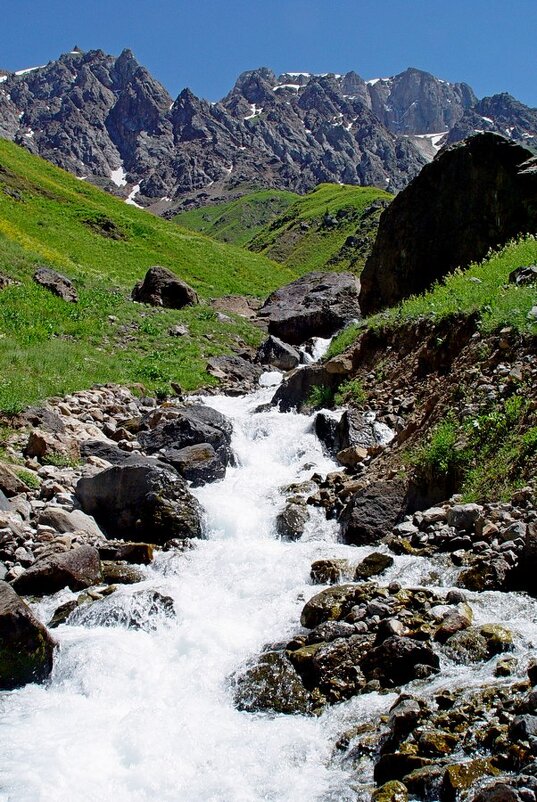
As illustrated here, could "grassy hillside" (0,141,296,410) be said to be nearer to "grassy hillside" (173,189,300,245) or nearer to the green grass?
the green grass

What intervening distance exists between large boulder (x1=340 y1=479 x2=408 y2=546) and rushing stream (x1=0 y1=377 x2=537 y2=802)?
43 cm

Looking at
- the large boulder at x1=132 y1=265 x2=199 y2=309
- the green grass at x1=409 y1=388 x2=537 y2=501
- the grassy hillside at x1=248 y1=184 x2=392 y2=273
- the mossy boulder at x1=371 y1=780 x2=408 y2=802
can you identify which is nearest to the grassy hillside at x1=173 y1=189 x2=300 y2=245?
the grassy hillside at x1=248 y1=184 x2=392 y2=273

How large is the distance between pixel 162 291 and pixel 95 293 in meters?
4.02

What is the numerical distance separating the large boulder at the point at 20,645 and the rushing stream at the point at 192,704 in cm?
15

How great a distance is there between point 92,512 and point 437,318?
8919 millimetres

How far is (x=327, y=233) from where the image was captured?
11238 cm

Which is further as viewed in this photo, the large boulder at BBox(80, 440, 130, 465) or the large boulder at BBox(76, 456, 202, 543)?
the large boulder at BBox(80, 440, 130, 465)

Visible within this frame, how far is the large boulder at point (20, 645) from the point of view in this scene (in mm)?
6934

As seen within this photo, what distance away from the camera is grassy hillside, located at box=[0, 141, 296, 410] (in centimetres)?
1912

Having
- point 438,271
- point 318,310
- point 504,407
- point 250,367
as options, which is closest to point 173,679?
point 504,407

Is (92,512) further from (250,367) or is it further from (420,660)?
(250,367)

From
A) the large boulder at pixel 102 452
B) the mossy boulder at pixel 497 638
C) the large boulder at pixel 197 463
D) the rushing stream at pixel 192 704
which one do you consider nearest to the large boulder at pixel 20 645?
the rushing stream at pixel 192 704

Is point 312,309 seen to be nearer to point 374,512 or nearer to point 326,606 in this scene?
point 374,512

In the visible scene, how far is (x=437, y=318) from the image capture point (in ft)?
49.6
